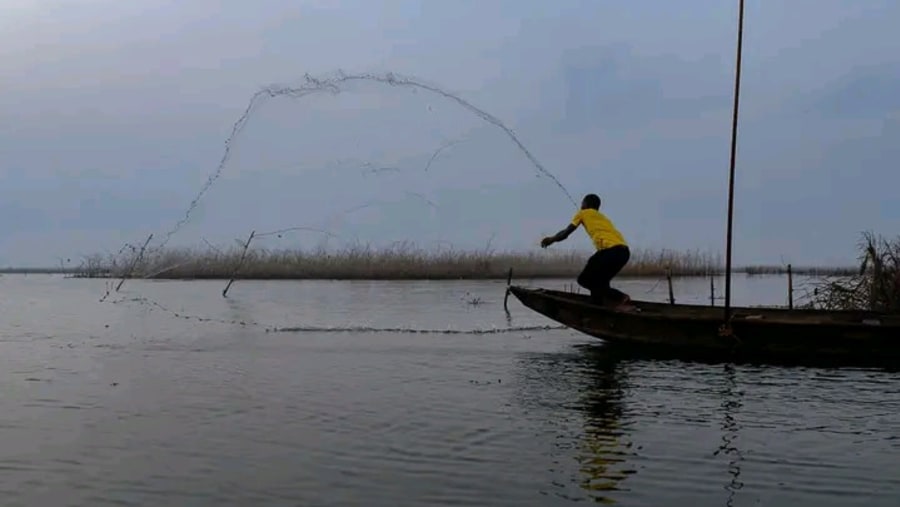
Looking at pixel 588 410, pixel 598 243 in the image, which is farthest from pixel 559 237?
pixel 588 410

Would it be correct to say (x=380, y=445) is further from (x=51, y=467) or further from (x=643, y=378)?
(x=643, y=378)

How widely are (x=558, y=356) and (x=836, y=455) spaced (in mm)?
7211

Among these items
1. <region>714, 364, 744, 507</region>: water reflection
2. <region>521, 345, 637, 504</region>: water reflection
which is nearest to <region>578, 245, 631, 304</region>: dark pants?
<region>521, 345, 637, 504</region>: water reflection

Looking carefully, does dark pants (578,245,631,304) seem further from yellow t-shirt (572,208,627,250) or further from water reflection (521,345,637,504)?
water reflection (521,345,637,504)

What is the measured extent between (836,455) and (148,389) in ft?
24.0

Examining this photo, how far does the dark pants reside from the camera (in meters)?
14.3

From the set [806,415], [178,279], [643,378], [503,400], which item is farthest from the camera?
[178,279]

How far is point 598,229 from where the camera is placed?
14.4 metres

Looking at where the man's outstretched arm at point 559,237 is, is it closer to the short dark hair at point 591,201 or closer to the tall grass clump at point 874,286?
the short dark hair at point 591,201

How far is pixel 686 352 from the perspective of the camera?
559 inches

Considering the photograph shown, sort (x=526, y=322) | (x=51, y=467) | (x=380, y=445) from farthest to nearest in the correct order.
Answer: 1. (x=526, y=322)
2. (x=380, y=445)
3. (x=51, y=467)

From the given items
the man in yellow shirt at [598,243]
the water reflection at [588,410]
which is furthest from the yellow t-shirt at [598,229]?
the water reflection at [588,410]

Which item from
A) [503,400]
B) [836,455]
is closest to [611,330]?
[503,400]

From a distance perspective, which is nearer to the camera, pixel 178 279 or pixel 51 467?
pixel 51 467
